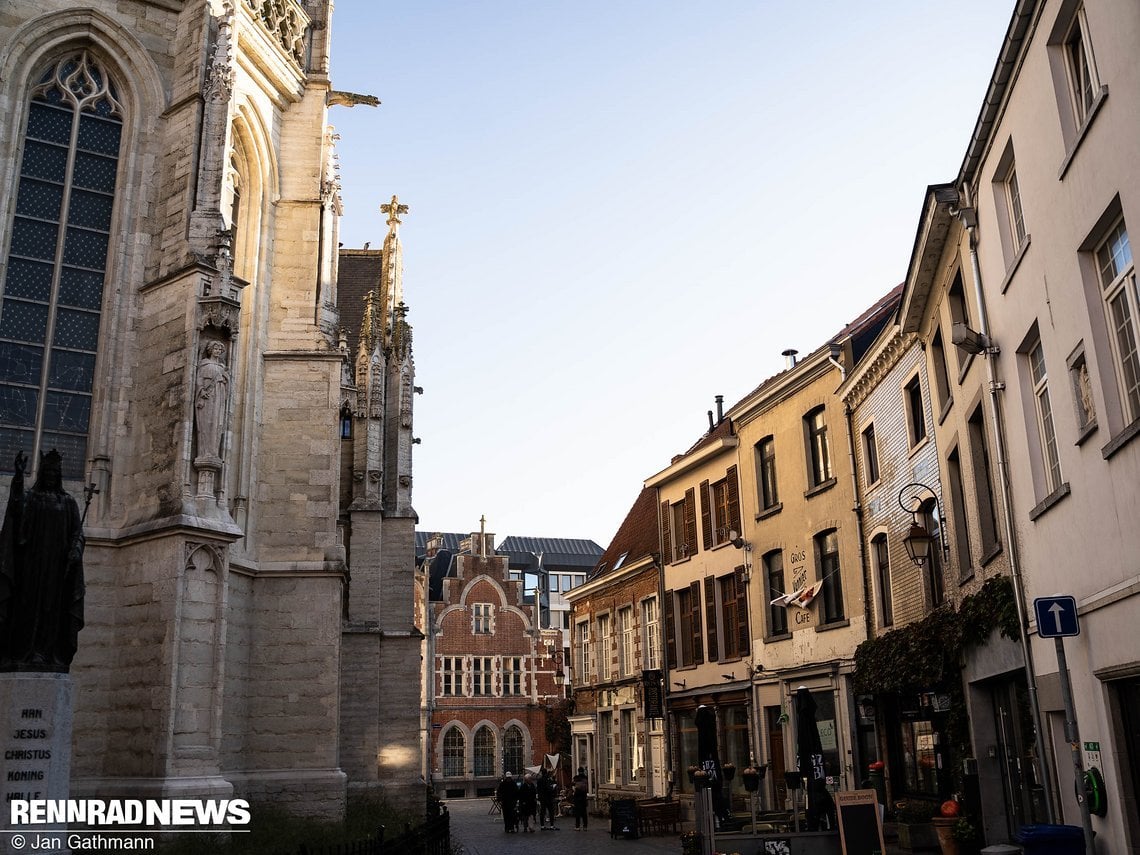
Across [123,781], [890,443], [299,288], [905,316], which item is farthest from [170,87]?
[890,443]

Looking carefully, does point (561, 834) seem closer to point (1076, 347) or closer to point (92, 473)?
point (92, 473)

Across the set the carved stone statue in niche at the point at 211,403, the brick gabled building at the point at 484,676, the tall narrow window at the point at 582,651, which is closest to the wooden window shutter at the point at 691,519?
the tall narrow window at the point at 582,651

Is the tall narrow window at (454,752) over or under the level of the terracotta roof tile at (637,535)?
under

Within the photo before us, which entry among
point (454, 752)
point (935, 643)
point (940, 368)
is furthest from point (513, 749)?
point (940, 368)

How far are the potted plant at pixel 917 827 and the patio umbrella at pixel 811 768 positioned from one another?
119cm

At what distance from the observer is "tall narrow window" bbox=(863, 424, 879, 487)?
19902mm

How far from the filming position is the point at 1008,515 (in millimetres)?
12125

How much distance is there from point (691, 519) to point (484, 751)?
35837 millimetres

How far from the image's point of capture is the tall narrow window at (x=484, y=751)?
59562mm

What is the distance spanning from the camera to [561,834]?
2708cm

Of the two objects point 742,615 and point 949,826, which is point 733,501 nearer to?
point 742,615

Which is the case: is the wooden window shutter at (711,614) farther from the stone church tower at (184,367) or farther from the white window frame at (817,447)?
the stone church tower at (184,367)

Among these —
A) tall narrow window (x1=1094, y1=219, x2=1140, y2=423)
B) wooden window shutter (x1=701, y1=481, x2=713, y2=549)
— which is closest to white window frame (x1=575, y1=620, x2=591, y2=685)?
wooden window shutter (x1=701, y1=481, x2=713, y2=549)

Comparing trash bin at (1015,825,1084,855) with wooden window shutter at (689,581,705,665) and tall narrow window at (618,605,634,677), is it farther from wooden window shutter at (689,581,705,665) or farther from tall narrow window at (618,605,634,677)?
tall narrow window at (618,605,634,677)
